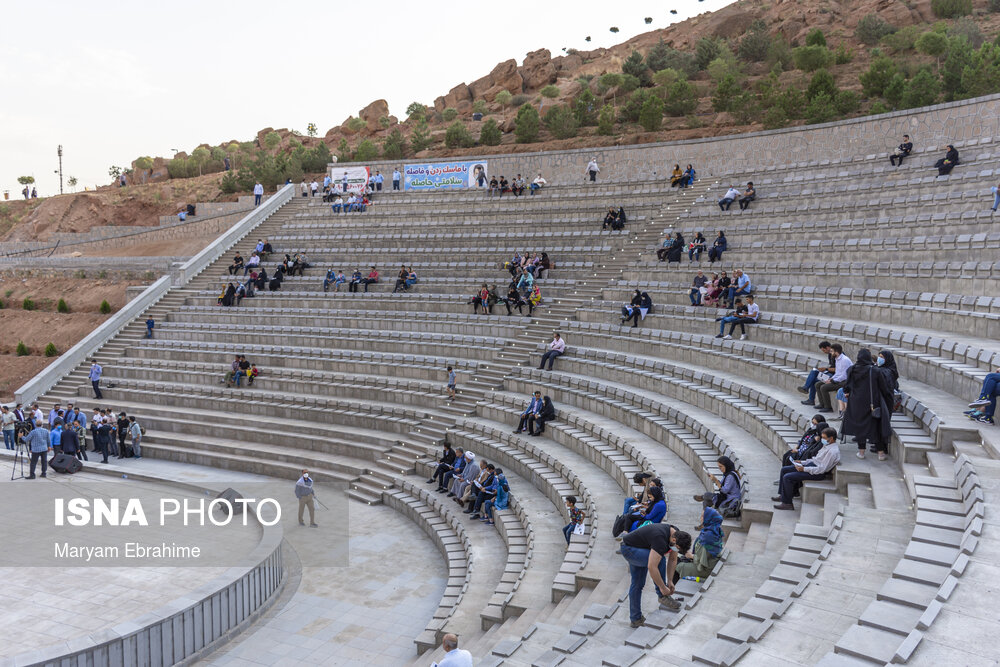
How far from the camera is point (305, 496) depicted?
14.4m

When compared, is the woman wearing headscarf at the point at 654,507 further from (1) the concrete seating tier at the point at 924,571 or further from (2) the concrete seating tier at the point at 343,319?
(2) the concrete seating tier at the point at 343,319

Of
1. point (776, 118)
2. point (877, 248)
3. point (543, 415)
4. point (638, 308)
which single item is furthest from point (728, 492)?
point (776, 118)

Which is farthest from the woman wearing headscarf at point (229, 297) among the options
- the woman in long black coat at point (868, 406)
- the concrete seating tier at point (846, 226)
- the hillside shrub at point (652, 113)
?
the woman in long black coat at point (868, 406)

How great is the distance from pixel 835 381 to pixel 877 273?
19.6 ft

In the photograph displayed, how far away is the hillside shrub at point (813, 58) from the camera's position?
42031 mm

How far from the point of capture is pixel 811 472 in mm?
9000

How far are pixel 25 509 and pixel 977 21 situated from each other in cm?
Result: 5192

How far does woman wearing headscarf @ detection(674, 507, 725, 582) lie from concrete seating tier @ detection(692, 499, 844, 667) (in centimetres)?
73

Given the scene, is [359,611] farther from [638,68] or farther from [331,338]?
[638,68]

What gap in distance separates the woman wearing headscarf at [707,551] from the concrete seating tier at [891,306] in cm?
708

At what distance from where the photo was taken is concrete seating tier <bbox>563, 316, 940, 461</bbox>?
368 inches

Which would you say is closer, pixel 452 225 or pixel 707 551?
pixel 707 551

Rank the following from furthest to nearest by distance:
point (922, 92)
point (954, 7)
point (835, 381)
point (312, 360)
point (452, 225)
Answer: point (954, 7)
point (922, 92)
point (452, 225)
point (312, 360)
point (835, 381)

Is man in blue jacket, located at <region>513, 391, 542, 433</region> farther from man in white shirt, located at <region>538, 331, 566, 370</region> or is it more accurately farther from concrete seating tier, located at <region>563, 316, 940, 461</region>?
concrete seating tier, located at <region>563, 316, 940, 461</region>
